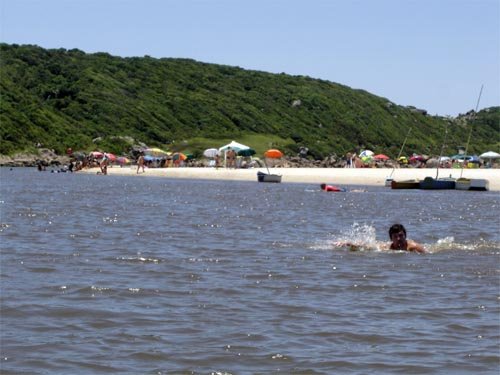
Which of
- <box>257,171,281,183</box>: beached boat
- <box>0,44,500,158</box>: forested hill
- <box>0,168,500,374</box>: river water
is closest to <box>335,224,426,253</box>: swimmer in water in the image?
<box>0,168,500,374</box>: river water

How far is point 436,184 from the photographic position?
5800 cm

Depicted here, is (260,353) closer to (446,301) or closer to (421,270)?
(446,301)

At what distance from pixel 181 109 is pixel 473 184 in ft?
310

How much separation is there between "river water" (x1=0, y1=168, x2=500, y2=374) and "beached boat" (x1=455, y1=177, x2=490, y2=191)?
34083mm

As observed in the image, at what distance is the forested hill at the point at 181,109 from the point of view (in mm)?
124688

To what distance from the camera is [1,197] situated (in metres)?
40.0

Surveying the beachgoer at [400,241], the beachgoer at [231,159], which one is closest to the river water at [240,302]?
the beachgoer at [400,241]

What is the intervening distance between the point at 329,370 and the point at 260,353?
0.84 metres

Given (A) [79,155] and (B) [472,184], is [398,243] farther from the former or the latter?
(A) [79,155]

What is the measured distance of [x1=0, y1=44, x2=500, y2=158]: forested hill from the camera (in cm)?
12469

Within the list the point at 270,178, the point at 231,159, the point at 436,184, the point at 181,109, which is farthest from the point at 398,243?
the point at 181,109

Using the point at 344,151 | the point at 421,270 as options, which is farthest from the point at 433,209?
the point at 344,151

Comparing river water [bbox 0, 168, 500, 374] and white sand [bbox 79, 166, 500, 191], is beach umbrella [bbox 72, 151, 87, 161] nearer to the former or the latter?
white sand [bbox 79, 166, 500, 191]

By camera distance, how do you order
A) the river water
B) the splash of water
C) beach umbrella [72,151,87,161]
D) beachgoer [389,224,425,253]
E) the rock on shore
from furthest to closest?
the rock on shore < beach umbrella [72,151,87,161] < the splash of water < beachgoer [389,224,425,253] < the river water
